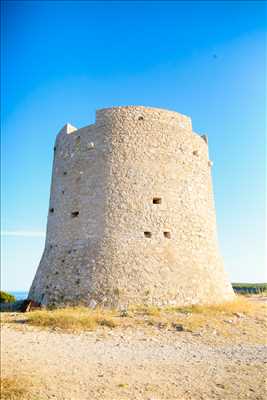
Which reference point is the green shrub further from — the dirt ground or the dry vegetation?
the dirt ground

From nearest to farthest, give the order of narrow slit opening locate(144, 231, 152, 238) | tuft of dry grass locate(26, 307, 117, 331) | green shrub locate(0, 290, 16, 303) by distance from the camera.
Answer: tuft of dry grass locate(26, 307, 117, 331) → narrow slit opening locate(144, 231, 152, 238) → green shrub locate(0, 290, 16, 303)

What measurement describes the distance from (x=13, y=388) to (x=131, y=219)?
7917 mm

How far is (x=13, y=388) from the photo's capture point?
416 centimetres

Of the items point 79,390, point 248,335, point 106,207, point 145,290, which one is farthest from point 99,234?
point 79,390

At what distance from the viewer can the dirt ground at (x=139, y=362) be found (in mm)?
4215

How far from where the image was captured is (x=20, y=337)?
7.25 m

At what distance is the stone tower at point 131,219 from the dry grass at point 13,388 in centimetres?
592

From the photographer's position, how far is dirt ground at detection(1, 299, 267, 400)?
4215 millimetres

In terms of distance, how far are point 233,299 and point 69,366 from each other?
9902mm

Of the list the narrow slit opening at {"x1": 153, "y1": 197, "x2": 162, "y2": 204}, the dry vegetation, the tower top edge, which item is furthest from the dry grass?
the tower top edge

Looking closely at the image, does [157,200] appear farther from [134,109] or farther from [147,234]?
[134,109]

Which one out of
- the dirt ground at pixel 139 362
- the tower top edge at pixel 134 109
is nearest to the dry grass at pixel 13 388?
the dirt ground at pixel 139 362

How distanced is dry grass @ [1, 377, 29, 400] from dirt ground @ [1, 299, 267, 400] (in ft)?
0.25

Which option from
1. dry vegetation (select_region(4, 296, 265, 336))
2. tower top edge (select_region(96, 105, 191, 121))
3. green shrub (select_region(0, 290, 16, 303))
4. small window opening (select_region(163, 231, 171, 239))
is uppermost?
tower top edge (select_region(96, 105, 191, 121))
